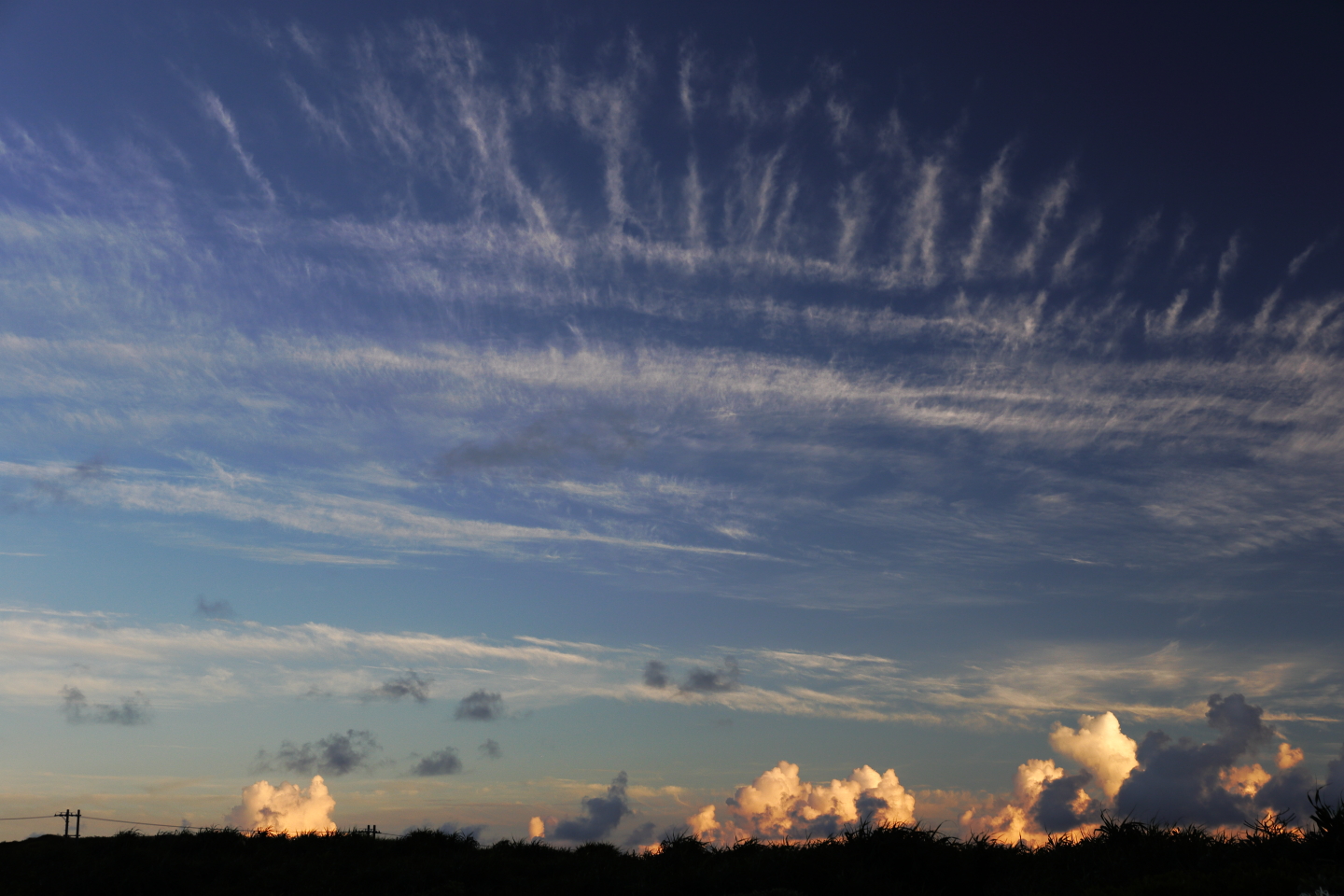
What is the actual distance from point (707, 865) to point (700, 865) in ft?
1.31

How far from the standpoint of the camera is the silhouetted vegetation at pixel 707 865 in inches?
664

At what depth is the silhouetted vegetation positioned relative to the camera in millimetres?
16855

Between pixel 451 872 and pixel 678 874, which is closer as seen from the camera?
pixel 678 874

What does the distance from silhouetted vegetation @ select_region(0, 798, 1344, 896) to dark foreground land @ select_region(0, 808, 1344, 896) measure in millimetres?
42

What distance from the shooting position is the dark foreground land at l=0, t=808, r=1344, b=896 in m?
16.8

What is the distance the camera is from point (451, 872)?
29578 millimetres

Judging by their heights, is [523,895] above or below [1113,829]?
below

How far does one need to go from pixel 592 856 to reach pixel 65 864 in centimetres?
2163

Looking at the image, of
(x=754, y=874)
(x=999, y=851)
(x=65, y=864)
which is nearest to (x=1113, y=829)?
(x=999, y=851)

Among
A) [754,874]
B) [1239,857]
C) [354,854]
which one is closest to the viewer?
[1239,857]

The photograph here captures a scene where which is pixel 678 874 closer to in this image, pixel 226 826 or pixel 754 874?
pixel 754 874

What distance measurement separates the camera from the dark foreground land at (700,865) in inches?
663

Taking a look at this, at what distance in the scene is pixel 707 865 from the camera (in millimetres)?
24266

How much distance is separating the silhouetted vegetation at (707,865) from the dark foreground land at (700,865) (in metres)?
0.04
